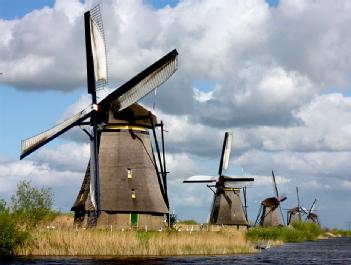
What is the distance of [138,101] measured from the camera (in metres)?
38.2

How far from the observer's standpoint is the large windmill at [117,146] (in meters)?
37.2

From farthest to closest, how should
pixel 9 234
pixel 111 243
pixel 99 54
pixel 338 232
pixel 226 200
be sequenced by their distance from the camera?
pixel 338 232 < pixel 226 200 < pixel 99 54 < pixel 111 243 < pixel 9 234

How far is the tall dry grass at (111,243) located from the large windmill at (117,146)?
13.8ft

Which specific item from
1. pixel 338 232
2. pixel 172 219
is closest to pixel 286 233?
pixel 172 219

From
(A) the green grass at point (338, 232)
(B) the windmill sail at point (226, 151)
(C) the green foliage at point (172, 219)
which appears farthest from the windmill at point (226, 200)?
(A) the green grass at point (338, 232)

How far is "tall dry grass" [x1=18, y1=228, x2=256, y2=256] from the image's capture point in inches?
1230

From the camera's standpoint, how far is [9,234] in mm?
30172

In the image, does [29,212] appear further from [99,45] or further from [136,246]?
[99,45]

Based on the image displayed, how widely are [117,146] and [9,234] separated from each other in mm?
9926

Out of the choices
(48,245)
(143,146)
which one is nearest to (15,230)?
(48,245)

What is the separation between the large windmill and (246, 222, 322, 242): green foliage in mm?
17882

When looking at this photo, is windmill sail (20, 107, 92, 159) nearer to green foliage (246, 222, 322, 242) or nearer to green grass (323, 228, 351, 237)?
green foliage (246, 222, 322, 242)

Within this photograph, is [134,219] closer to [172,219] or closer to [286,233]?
[172,219]

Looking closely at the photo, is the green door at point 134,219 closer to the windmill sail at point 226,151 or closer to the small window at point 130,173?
the small window at point 130,173
